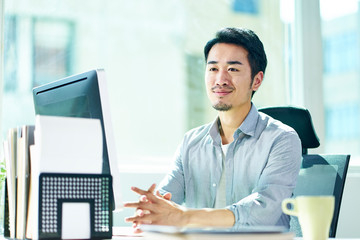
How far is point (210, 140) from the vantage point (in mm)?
2355

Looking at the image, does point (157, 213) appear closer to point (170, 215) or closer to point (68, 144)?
point (170, 215)

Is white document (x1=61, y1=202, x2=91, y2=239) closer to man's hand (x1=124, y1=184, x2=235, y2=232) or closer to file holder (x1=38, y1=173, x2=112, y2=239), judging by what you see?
file holder (x1=38, y1=173, x2=112, y2=239)

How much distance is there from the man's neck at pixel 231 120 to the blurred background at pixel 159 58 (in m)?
0.75

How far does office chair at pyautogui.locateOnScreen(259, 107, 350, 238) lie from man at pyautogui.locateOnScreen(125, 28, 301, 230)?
0.10 m

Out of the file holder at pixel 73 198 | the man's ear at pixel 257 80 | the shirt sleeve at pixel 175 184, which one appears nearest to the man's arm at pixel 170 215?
the file holder at pixel 73 198

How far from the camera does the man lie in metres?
1.98

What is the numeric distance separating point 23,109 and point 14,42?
0.40m

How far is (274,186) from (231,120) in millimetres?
515

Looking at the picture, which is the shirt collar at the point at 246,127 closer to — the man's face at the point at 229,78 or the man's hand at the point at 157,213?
the man's face at the point at 229,78

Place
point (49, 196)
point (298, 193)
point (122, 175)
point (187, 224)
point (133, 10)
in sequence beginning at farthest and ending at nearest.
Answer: point (133, 10), point (122, 175), point (298, 193), point (187, 224), point (49, 196)

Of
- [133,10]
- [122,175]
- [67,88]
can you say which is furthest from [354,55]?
[67,88]

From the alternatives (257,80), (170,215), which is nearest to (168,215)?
(170,215)

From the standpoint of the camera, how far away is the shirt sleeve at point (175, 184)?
7.39 ft

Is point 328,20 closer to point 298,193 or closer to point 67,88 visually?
point 298,193
